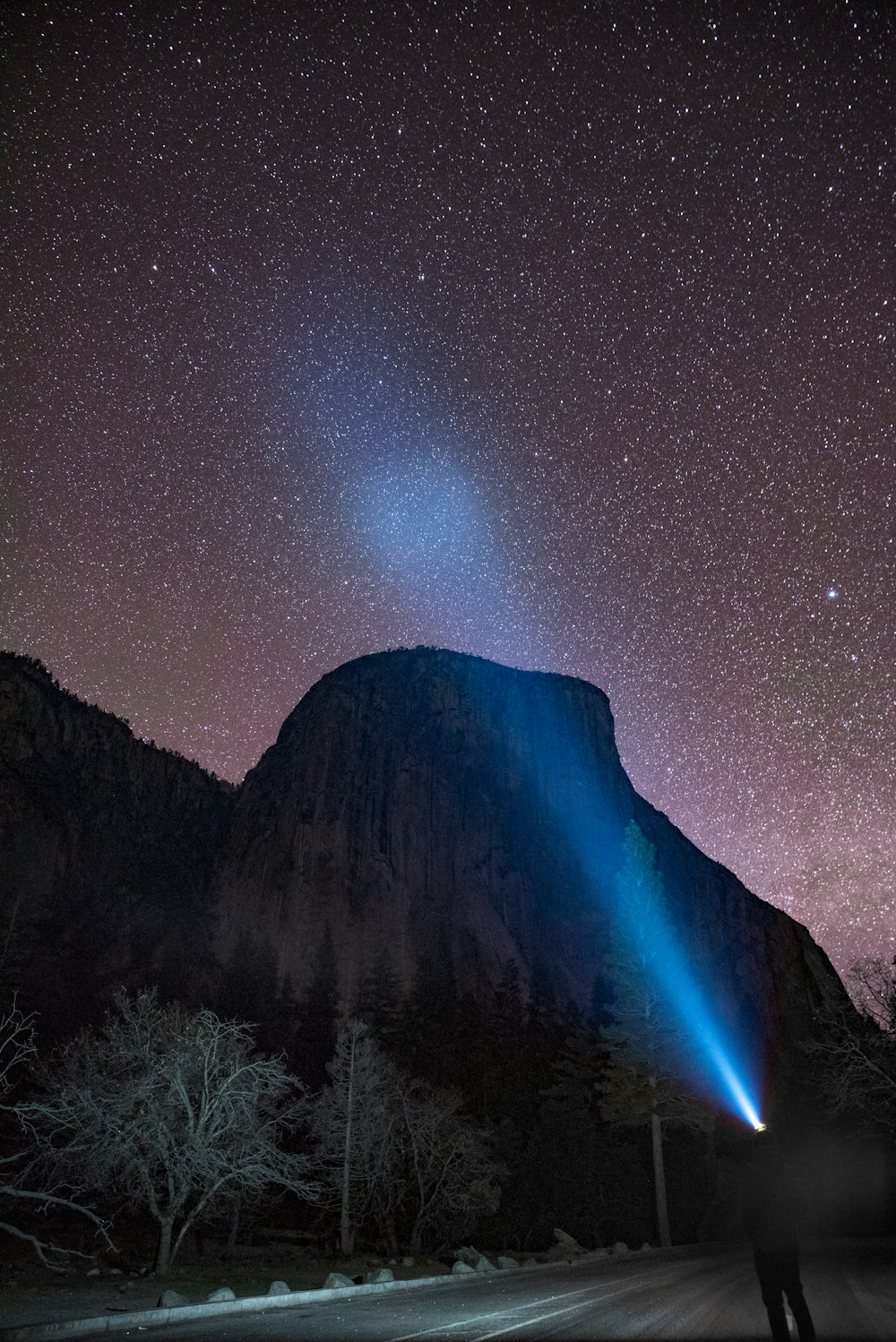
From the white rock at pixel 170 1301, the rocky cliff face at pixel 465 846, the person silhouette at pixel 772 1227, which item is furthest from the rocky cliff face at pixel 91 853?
the person silhouette at pixel 772 1227

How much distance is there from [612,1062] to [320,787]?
5818cm

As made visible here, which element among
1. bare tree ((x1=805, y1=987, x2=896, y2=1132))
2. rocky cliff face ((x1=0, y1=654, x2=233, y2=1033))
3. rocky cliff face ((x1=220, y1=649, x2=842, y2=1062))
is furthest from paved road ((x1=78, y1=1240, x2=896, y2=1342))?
rocky cliff face ((x1=220, y1=649, x2=842, y2=1062))

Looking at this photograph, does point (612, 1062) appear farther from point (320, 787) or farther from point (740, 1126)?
point (320, 787)

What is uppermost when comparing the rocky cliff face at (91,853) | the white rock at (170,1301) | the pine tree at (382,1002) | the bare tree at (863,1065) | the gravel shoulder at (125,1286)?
the rocky cliff face at (91,853)

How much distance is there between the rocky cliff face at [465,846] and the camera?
80.4 metres

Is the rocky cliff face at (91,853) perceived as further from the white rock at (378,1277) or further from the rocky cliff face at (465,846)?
the white rock at (378,1277)

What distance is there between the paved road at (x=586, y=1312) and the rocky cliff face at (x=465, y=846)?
5865cm

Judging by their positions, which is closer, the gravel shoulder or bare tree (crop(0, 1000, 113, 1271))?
the gravel shoulder

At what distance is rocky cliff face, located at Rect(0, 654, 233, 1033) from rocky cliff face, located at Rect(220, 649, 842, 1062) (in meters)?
6.22

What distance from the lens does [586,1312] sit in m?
11.6

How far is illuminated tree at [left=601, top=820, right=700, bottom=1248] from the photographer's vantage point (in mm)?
36562

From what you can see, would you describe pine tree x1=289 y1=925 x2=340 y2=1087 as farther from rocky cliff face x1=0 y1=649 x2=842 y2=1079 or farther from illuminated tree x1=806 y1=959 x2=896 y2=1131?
illuminated tree x1=806 y1=959 x2=896 y2=1131

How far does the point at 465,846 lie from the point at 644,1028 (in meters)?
52.8

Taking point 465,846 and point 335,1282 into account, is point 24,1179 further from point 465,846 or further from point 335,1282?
point 465,846
